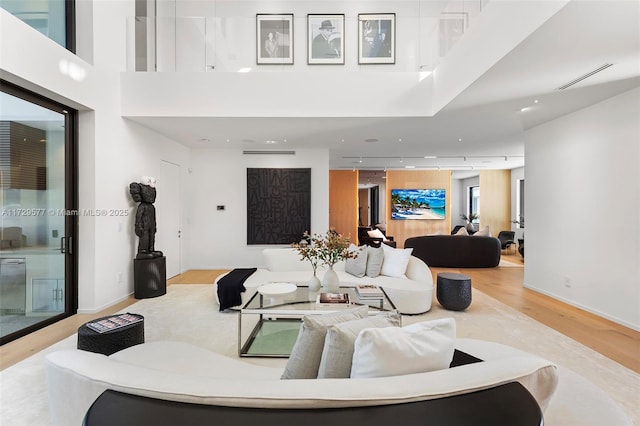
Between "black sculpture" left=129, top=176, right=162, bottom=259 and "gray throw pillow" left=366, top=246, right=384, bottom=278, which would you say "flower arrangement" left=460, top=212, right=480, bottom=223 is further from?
"black sculpture" left=129, top=176, right=162, bottom=259

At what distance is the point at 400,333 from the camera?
123 cm

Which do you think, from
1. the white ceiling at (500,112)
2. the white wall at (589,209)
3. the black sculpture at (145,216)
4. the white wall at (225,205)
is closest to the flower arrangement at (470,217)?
the white ceiling at (500,112)

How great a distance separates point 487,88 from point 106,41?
5.08 meters

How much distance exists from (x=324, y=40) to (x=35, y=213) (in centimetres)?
491

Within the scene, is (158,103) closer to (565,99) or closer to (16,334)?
(16,334)

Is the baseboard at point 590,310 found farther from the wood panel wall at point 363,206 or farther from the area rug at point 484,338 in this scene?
the wood panel wall at point 363,206

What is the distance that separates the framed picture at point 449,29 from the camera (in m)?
4.21

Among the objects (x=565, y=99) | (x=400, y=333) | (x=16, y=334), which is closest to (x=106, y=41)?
(x=16, y=334)

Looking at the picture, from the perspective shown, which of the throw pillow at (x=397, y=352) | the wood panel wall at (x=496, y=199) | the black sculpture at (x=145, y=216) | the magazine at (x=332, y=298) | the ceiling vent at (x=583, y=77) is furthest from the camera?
the wood panel wall at (x=496, y=199)

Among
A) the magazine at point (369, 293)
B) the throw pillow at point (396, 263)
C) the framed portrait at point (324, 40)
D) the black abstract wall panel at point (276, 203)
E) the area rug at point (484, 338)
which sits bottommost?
the area rug at point (484, 338)

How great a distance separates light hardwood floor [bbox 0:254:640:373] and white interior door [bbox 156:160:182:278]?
66 cm

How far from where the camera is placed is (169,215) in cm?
604

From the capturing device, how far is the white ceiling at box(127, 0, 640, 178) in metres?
2.37

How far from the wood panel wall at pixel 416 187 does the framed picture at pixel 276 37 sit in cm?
666
